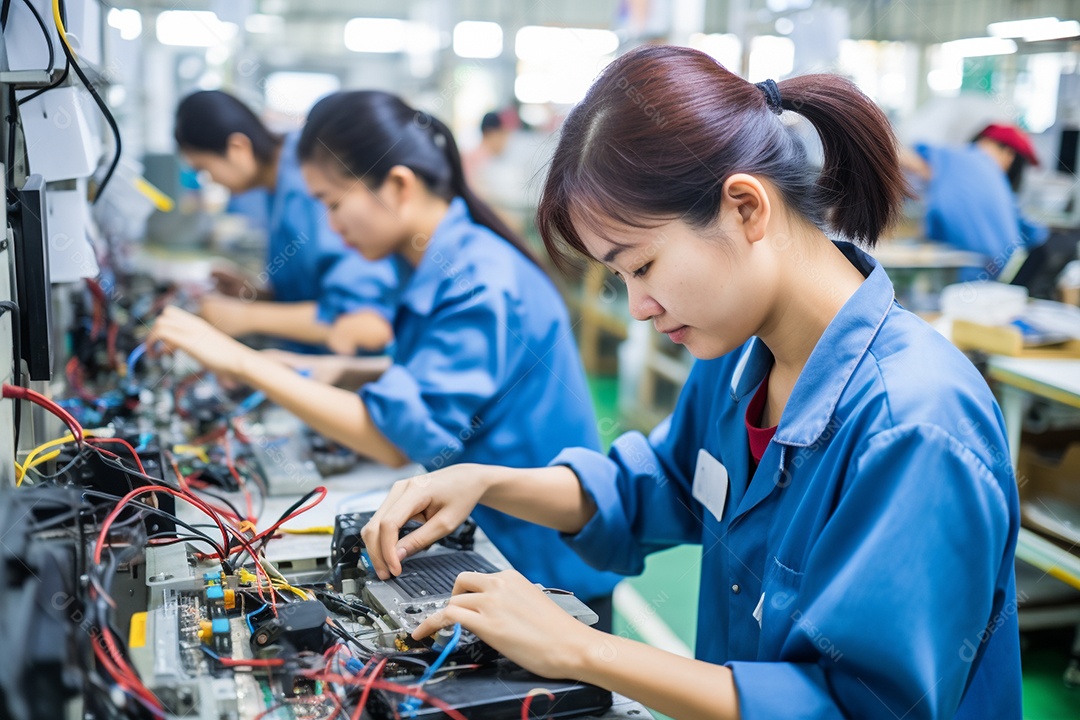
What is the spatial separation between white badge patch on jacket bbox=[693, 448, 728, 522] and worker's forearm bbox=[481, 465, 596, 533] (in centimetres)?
17

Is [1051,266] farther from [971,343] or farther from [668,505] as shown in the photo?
[668,505]

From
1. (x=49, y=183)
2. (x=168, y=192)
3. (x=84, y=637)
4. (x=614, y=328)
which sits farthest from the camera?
(x=614, y=328)

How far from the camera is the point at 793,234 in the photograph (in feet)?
3.44

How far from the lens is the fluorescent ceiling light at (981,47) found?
416 cm

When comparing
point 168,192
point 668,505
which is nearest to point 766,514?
point 668,505

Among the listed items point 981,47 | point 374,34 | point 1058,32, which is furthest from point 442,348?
point 374,34

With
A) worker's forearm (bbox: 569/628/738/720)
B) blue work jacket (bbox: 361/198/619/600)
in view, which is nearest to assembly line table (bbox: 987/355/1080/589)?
blue work jacket (bbox: 361/198/619/600)

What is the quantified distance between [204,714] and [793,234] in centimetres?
80

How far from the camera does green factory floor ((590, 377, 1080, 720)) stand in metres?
2.44

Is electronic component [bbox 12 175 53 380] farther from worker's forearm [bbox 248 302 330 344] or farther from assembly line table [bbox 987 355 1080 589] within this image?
assembly line table [bbox 987 355 1080 589]

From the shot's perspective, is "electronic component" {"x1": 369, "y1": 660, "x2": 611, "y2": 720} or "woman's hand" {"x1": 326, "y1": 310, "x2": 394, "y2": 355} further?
"woman's hand" {"x1": 326, "y1": 310, "x2": 394, "y2": 355}

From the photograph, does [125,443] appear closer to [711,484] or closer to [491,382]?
[491,382]

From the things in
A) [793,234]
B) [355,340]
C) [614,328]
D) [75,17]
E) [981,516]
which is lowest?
[614,328]

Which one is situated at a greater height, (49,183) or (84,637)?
(49,183)
